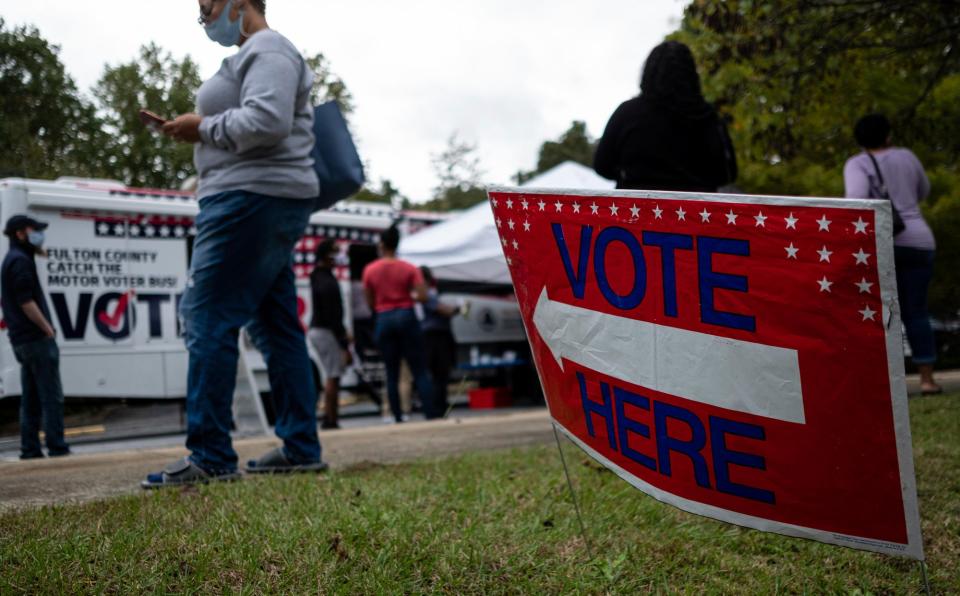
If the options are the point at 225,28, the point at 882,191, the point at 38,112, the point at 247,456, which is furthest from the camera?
the point at 882,191

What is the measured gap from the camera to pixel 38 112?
491 cm

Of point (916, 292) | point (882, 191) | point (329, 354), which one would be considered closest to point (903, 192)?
point (882, 191)

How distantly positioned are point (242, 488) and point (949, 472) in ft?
9.00

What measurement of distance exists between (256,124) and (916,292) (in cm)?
476

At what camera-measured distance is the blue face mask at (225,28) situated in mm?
3641

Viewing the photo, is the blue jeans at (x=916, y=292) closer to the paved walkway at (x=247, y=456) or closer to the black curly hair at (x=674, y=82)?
the paved walkway at (x=247, y=456)

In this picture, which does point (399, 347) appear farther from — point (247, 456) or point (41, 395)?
point (247, 456)

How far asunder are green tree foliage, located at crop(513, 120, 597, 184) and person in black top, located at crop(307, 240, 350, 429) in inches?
1473

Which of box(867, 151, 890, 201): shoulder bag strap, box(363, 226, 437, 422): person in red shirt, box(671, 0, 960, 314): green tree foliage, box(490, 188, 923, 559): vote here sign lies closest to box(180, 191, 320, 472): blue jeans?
box(490, 188, 923, 559): vote here sign

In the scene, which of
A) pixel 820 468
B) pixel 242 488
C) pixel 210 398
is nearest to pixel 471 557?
pixel 820 468

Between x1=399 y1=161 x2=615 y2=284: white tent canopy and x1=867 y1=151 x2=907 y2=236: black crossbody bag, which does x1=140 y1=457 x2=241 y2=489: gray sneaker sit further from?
x1=399 y1=161 x2=615 y2=284: white tent canopy

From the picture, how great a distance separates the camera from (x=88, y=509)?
292cm

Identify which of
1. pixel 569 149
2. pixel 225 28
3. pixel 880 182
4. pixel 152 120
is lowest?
pixel 880 182

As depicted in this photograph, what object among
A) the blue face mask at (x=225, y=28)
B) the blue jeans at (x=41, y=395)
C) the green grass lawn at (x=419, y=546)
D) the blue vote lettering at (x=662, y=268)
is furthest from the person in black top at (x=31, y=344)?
the blue vote lettering at (x=662, y=268)
